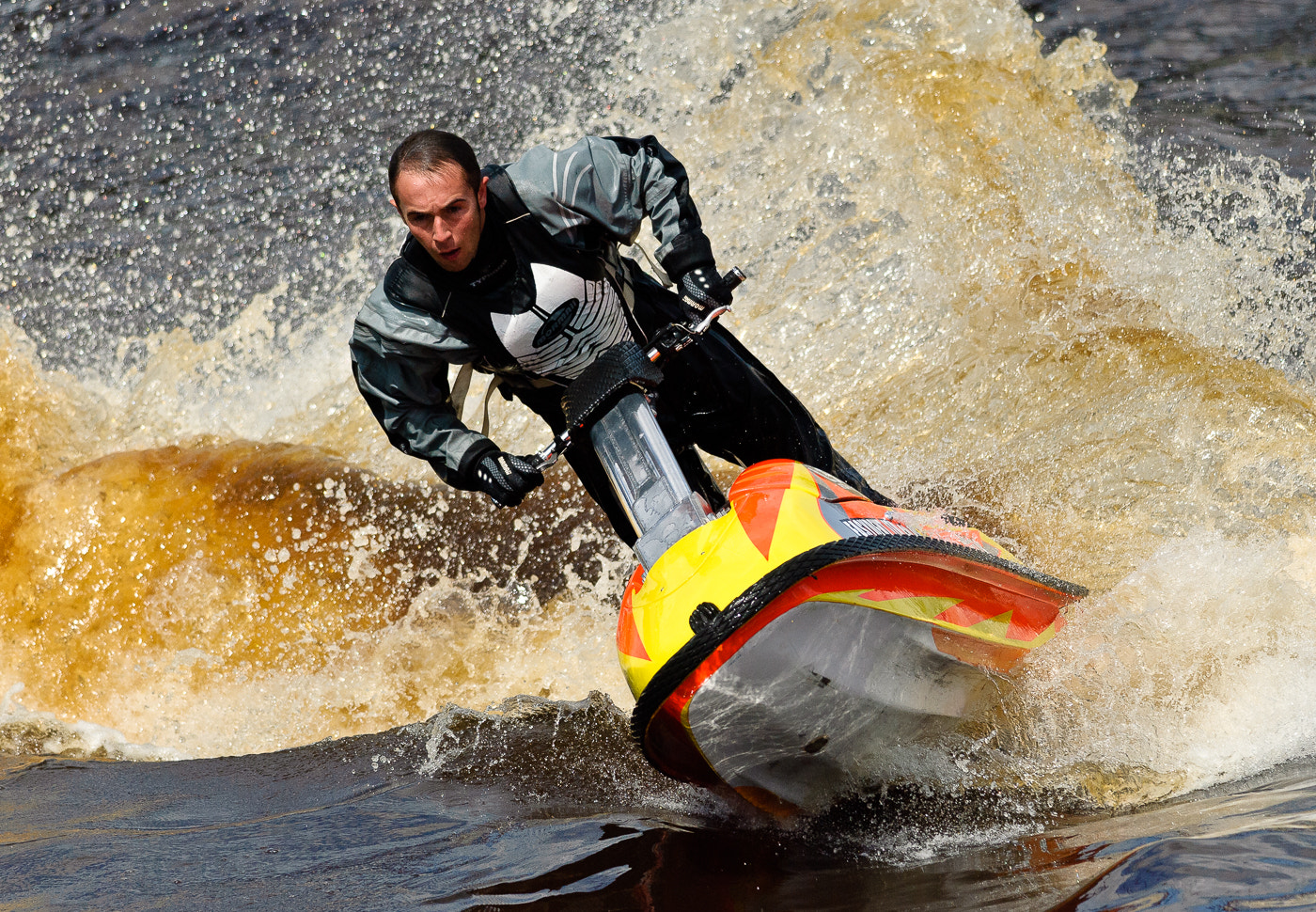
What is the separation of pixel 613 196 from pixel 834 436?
241 cm

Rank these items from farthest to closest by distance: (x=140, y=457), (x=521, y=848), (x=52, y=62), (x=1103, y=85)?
(x=52, y=62)
(x=1103, y=85)
(x=140, y=457)
(x=521, y=848)

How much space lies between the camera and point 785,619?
2209mm

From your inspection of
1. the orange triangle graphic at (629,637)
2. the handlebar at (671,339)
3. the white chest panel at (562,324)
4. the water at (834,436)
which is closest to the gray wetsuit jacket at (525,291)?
the white chest panel at (562,324)

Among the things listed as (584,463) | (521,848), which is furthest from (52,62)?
(521,848)

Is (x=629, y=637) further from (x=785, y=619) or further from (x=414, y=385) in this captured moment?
(x=414, y=385)

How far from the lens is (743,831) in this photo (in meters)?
2.64

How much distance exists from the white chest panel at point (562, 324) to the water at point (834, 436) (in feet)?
3.82

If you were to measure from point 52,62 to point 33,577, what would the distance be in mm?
6140

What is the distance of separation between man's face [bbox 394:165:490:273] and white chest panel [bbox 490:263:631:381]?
0.19 m

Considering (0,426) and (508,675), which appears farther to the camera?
(0,426)

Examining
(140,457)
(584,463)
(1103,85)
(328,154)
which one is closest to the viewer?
(584,463)

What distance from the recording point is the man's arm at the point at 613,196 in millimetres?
2693

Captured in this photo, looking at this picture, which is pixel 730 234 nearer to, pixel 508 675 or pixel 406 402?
pixel 508 675

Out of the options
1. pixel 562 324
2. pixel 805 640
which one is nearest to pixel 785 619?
pixel 805 640
